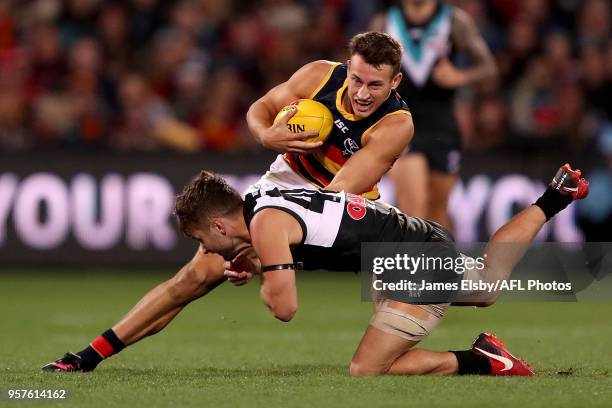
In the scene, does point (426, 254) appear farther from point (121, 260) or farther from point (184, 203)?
point (121, 260)

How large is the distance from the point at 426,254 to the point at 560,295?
1.42m

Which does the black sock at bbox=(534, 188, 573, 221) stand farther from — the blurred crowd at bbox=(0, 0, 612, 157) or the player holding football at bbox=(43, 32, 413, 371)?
the blurred crowd at bbox=(0, 0, 612, 157)

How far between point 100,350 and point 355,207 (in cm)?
168

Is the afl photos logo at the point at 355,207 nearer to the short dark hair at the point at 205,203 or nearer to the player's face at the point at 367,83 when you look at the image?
the short dark hair at the point at 205,203

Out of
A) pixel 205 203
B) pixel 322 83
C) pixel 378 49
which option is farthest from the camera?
pixel 322 83

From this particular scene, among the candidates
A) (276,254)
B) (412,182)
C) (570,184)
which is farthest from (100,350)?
(412,182)

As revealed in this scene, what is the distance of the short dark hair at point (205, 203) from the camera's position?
6.53 meters

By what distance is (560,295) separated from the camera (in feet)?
25.9

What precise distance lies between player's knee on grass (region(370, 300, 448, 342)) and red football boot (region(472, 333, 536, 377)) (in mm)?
297

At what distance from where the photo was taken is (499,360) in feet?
22.7

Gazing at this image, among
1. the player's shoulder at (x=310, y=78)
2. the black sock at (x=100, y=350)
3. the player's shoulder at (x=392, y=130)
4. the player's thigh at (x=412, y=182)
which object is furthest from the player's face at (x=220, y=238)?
the player's thigh at (x=412, y=182)

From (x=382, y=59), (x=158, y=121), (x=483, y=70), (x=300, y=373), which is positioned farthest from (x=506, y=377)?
Answer: (x=158, y=121)

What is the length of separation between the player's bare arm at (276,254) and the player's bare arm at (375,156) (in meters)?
0.70

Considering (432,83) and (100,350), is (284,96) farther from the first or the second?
(432,83)
